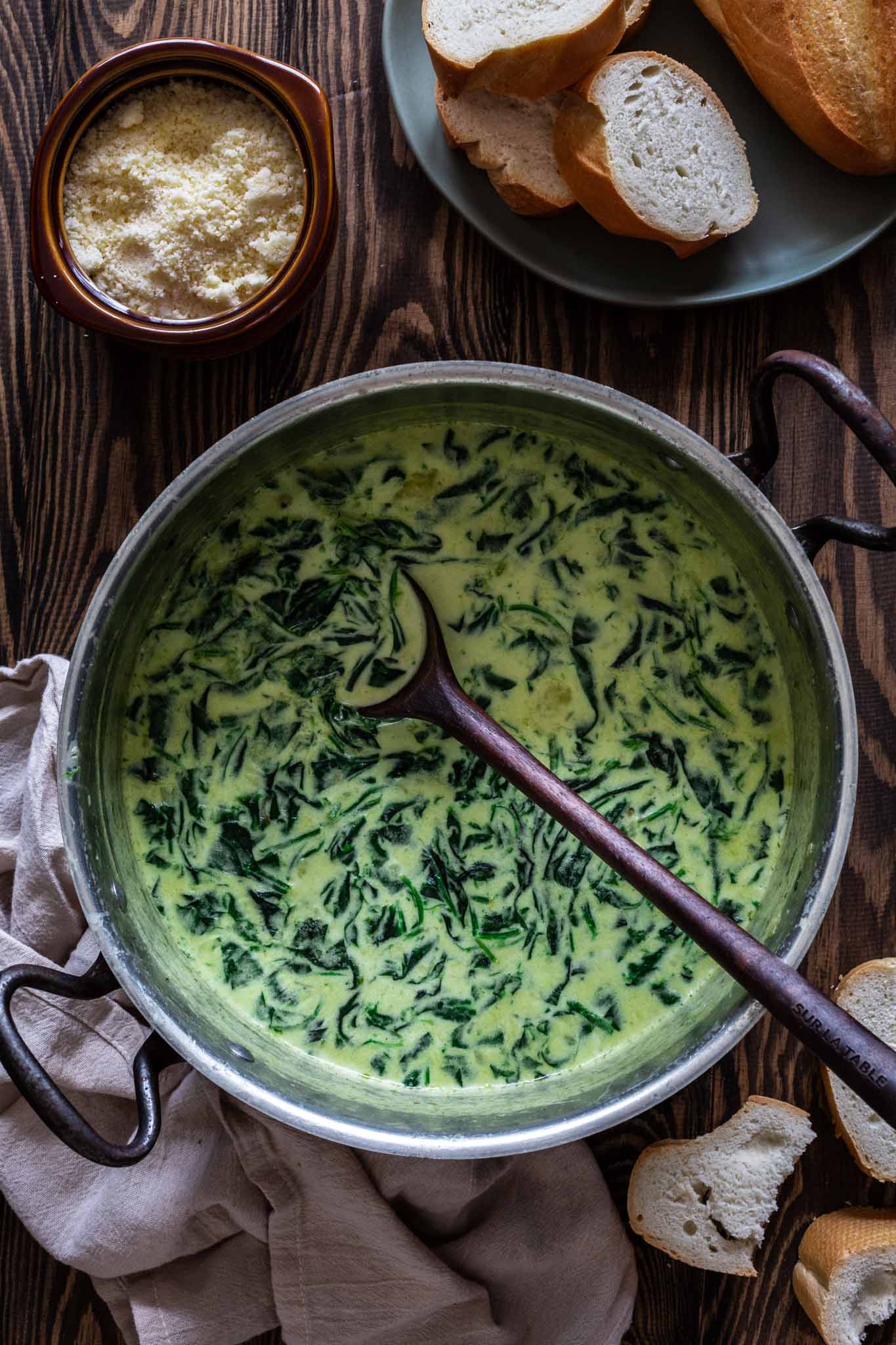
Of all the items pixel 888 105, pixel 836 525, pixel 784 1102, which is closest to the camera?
pixel 836 525

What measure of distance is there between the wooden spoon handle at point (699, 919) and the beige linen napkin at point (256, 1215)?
2.01ft

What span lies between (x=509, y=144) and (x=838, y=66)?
0.52 metres

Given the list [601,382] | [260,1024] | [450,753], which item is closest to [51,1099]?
[260,1024]

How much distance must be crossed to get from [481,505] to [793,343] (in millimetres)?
603

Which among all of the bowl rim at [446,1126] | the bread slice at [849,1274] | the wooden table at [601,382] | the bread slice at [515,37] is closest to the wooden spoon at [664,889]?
the bowl rim at [446,1126]

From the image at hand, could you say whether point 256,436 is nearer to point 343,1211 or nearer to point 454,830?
point 454,830

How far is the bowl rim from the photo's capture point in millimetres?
1683

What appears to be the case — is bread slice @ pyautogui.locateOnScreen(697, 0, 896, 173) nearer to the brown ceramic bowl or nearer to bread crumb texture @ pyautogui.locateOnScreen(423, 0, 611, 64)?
bread crumb texture @ pyautogui.locateOnScreen(423, 0, 611, 64)

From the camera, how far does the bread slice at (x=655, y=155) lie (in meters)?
1.86

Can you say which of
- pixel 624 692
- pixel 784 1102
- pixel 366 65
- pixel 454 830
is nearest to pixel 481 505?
pixel 624 692

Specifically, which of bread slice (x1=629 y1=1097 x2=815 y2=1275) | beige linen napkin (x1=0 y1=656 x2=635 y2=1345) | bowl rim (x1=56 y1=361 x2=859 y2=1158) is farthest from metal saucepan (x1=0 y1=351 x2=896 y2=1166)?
bread slice (x1=629 y1=1097 x2=815 y2=1275)

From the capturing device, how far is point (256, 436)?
5.74 ft

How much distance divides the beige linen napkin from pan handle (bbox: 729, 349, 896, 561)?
1054 millimetres

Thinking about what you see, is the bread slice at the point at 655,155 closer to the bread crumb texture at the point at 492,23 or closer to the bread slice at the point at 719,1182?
the bread crumb texture at the point at 492,23
